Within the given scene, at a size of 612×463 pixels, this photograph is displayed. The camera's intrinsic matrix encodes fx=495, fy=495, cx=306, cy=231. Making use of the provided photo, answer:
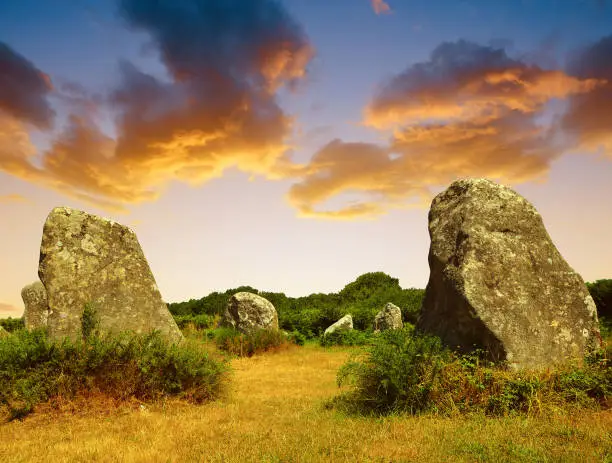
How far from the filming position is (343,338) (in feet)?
67.5

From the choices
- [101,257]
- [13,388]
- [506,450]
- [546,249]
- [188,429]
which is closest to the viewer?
[506,450]

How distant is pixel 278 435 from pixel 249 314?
1267 centimetres

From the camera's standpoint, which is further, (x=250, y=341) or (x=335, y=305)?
(x=335, y=305)

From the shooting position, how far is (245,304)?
64.8ft

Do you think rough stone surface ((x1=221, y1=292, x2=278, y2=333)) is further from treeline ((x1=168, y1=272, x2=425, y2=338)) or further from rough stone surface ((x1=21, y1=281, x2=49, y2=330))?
rough stone surface ((x1=21, y1=281, x2=49, y2=330))

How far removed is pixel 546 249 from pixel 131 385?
27.5ft

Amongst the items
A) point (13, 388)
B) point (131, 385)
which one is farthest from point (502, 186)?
point (13, 388)

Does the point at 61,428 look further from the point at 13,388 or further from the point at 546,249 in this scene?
the point at 546,249

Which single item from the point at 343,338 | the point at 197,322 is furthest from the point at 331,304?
the point at 343,338

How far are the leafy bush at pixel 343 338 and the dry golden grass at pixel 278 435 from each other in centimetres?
1055

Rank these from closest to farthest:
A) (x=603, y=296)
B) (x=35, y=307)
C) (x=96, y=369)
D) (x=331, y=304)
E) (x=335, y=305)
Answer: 1. (x=96, y=369)
2. (x=603, y=296)
3. (x=35, y=307)
4. (x=335, y=305)
5. (x=331, y=304)

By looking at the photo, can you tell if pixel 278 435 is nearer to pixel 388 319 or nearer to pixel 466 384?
pixel 466 384

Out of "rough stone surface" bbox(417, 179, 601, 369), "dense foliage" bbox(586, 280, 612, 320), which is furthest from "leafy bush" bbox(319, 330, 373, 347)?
"rough stone surface" bbox(417, 179, 601, 369)

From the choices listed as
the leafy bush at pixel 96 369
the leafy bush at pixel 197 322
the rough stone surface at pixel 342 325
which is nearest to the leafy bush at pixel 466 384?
the leafy bush at pixel 96 369
